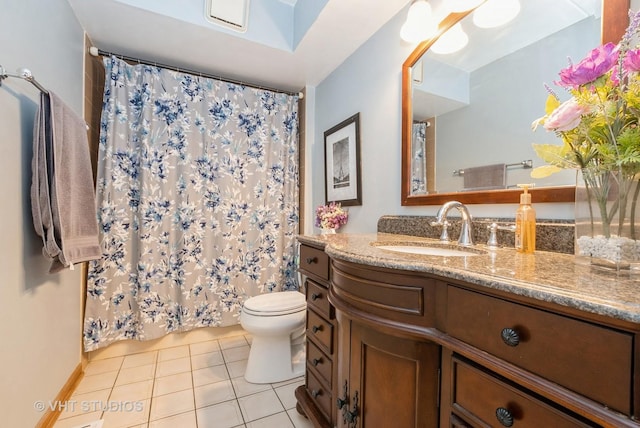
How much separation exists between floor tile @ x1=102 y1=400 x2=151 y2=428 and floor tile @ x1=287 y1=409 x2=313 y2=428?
2.38 feet

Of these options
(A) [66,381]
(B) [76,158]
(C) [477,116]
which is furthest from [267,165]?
(A) [66,381]

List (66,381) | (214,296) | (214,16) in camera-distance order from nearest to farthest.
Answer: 1. (66,381)
2. (214,16)
3. (214,296)

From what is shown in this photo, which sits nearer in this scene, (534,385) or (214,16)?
(534,385)

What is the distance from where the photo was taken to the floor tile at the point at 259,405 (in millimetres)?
1424

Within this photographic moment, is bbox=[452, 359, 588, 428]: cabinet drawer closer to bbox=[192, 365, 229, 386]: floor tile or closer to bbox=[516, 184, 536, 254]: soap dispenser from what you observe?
bbox=[516, 184, 536, 254]: soap dispenser

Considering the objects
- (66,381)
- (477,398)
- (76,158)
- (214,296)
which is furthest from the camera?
(214,296)

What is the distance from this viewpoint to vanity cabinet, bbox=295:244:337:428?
115 cm

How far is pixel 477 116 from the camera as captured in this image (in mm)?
1149

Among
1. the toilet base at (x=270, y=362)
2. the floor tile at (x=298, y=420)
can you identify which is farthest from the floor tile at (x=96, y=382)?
the floor tile at (x=298, y=420)

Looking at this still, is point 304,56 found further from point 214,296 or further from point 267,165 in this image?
point 214,296

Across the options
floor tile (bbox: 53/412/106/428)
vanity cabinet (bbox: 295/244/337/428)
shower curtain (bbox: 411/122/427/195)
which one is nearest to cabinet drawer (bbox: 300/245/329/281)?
vanity cabinet (bbox: 295/244/337/428)

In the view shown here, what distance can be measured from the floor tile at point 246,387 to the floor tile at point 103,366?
33.9 inches

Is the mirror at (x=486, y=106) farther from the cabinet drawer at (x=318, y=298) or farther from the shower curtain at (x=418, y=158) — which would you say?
the cabinet drawer at (x=318, y=298)

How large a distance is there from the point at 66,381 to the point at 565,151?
2.46 metres
